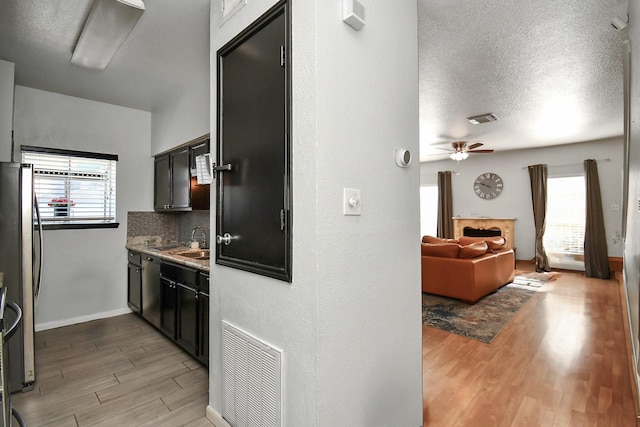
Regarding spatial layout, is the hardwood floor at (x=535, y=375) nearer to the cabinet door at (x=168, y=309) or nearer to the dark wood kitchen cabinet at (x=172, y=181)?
the cabinet door at (x=168, y=309)

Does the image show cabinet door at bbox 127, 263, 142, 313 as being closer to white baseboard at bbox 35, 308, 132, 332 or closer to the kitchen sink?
white baseboard at bbox 35, 308, 132, 332

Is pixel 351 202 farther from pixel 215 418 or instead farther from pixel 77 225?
pixel 77 225

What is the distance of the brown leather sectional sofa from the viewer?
4324mm

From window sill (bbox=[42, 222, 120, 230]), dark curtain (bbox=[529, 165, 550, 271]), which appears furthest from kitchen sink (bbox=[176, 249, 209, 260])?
dark curtain (bbox=[529, 165, 550, 271])

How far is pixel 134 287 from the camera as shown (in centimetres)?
390

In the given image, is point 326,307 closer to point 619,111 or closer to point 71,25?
point 71,25

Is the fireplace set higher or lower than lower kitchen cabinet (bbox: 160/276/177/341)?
higher

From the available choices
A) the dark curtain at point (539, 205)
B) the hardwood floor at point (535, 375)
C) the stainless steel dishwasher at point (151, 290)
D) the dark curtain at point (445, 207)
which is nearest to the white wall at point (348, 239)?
the hardwood floor at point (535, 375)

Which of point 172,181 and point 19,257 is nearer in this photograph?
point 19,257

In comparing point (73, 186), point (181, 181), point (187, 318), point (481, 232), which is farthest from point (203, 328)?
point (481, 232)

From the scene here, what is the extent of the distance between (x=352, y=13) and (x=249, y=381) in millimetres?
1865

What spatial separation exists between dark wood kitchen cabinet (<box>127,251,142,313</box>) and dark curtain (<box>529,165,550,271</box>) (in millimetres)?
7497

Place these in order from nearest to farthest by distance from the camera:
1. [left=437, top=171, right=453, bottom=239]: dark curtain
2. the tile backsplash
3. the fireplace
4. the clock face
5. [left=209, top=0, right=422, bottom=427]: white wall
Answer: [left=209, top=0, right=422, bottom=427]: white wall < the tile backsplash < the fireplace < the clock face < [left=437, top=171, right=453, bottom=239]: dark curtain

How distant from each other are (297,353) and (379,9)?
5.68 feet
